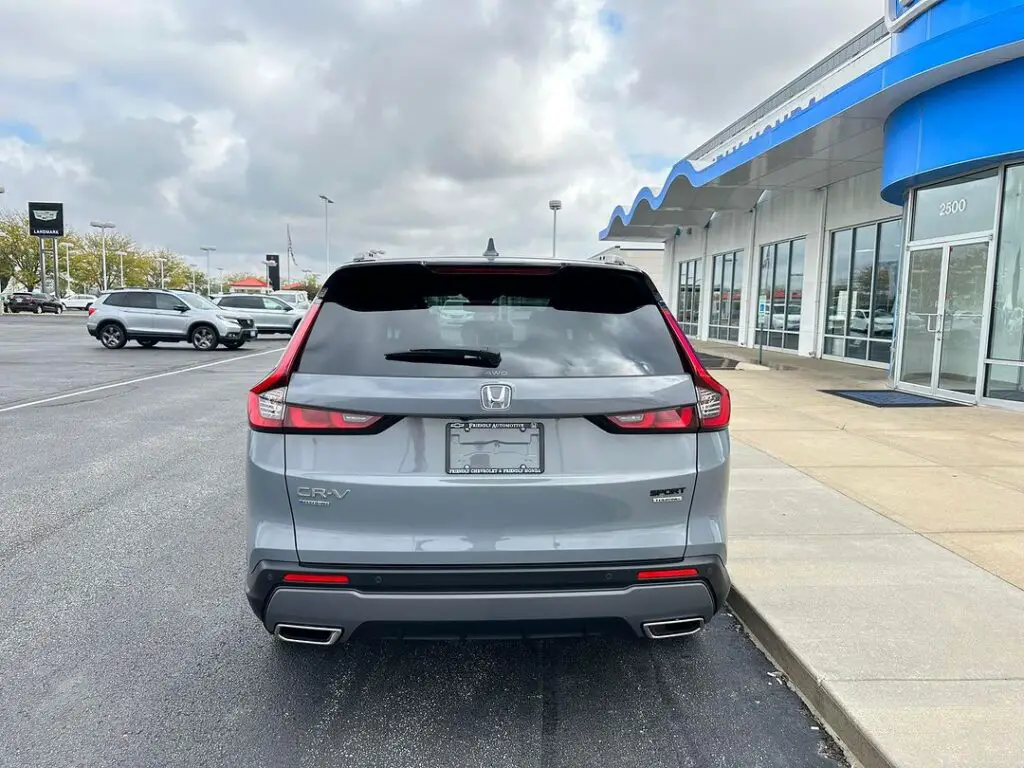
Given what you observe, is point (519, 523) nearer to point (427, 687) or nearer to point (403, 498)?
point (403, 498)

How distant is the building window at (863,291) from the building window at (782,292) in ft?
5.35

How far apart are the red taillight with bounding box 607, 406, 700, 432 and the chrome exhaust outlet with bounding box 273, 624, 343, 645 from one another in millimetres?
1267

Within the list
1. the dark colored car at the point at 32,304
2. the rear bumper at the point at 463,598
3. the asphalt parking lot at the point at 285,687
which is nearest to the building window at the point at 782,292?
the asphalt parking lot at the point at 285,687

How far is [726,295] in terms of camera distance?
27750mm

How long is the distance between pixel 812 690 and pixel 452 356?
2.02 meters

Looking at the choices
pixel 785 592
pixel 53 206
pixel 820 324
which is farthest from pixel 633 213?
pixel 53 206

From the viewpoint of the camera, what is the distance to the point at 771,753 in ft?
9.04

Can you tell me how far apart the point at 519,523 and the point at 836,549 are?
285 cm

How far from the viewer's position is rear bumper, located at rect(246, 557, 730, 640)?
2.64 metres

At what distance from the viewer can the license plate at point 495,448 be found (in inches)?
105

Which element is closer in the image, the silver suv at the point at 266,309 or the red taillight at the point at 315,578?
the red taillight at the point at 315,578

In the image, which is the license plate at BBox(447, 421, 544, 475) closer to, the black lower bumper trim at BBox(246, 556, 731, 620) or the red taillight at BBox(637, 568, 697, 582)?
the black lower bumper trim at BBox(246, 556, 731, 620)

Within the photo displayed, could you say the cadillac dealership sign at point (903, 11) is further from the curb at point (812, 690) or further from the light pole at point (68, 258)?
the light pole at point (68, 258)

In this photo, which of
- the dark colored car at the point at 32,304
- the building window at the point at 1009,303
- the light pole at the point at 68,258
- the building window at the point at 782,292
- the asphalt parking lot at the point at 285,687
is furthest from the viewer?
the light pole at the point at 68,258
